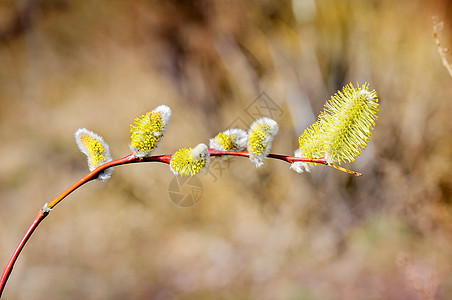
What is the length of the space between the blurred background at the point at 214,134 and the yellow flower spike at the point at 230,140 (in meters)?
1.24

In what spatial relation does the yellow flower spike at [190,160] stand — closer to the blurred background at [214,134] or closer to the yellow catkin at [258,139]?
the yellow catkin at [258,139]

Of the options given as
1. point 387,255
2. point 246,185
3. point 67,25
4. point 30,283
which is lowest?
point 30,283

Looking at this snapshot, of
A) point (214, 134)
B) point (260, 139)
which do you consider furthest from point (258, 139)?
point (214, 134)

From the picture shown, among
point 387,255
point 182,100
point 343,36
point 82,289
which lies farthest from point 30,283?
point 343,36

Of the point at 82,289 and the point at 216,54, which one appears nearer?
the point at 82,289

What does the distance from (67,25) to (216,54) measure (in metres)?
0.61

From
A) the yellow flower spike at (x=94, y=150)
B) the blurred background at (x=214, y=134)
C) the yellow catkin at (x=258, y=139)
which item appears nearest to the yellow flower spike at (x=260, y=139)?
the yellow catkin at (x=258, y=139)

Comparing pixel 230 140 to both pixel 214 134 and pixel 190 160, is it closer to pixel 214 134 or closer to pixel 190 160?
pixel 190 160

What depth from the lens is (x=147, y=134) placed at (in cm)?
32

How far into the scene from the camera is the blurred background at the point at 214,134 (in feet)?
5.19

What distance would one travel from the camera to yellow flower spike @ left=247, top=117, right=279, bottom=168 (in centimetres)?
33

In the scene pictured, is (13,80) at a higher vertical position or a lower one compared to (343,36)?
lower

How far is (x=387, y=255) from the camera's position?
5.06ft

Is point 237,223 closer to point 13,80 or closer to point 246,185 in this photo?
point 246,185
